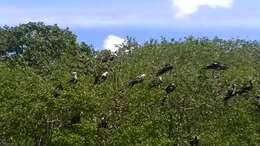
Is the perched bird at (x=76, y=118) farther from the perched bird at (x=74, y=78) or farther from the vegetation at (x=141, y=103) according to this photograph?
the perched bird at (x=74, y=78)

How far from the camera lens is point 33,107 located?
40438 millimetres

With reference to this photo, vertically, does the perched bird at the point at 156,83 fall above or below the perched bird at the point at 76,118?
above

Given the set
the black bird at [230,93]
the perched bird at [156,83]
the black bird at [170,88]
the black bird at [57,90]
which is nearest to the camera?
the black bird at [57,90]

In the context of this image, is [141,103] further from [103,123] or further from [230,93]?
[230,93]

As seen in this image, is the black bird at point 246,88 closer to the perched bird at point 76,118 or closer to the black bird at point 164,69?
the black bird at point 164,69

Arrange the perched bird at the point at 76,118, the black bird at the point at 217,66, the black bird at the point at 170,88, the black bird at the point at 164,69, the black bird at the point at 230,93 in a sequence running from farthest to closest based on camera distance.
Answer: the black bird at the point at 164,69, the black bird at the point at 217,66, the black bird at the point at 170,88, the black bird at the point at 230,93, the perched bird at the point at 76,118

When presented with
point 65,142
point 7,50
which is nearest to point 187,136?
point 65,142

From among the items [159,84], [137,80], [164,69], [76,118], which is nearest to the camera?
[76,118]

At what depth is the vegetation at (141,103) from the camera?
38.7 meters

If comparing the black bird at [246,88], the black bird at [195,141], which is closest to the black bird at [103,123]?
the black bird at [195,141]

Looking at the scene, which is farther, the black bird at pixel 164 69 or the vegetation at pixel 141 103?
the black bird at pixel 164 69

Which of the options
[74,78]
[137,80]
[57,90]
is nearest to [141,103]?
[137,80]

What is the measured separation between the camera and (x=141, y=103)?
4066cm

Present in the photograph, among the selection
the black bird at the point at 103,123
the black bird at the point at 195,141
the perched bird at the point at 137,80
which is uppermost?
the perched bird at the point at 137,80
